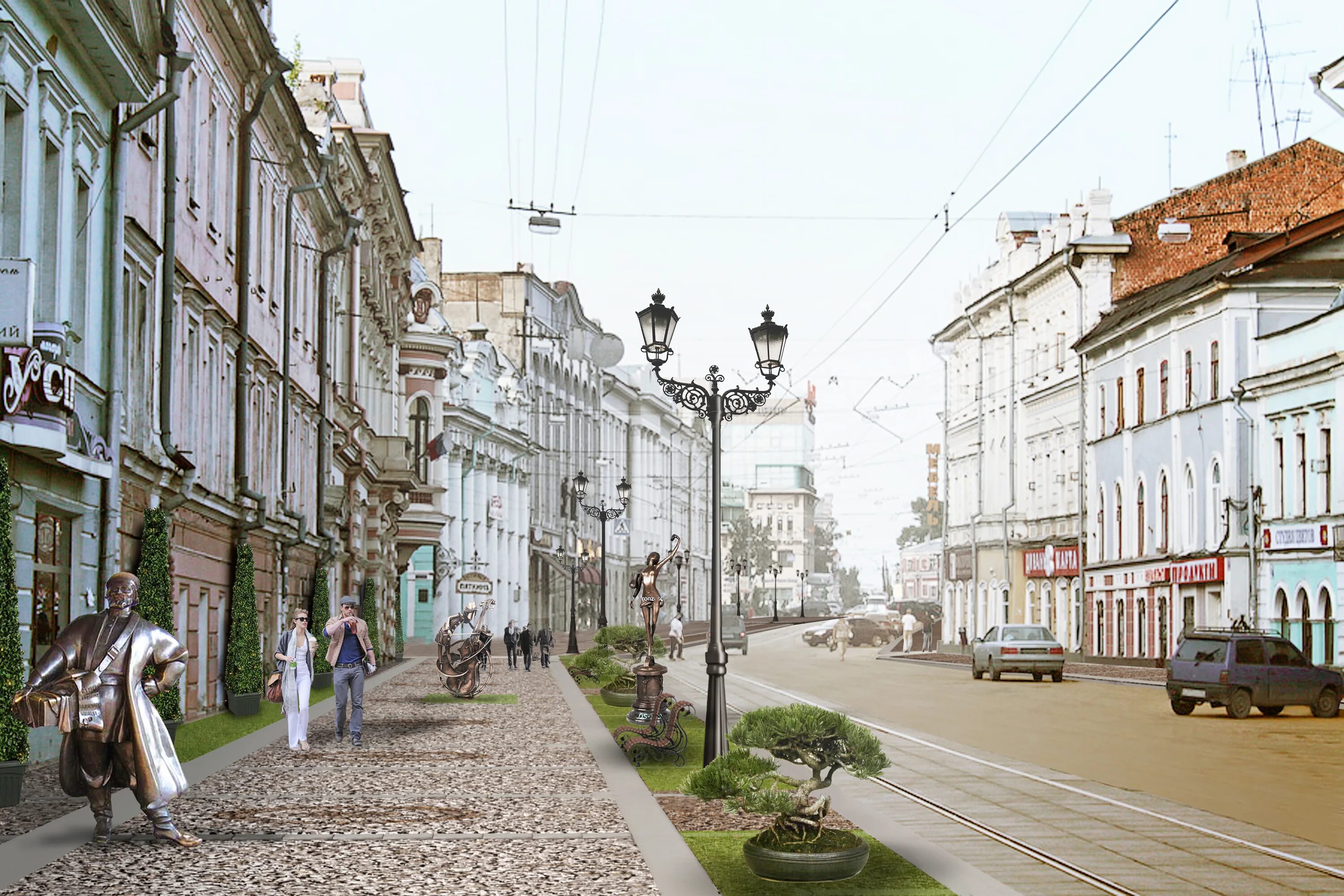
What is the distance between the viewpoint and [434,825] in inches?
511

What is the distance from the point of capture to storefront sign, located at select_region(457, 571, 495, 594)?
53.8m

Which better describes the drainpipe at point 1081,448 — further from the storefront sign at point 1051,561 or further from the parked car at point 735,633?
the parked car at point 735,633

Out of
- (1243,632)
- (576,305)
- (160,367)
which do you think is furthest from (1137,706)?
(576,305)

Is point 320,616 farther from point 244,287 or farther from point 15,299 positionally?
point 15,299

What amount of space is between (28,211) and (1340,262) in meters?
38.9

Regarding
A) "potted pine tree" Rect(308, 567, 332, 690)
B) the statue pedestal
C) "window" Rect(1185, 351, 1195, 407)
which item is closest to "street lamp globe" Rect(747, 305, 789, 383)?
the statue pedestal

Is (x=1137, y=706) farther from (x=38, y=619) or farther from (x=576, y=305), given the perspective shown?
(x=576, y=305)

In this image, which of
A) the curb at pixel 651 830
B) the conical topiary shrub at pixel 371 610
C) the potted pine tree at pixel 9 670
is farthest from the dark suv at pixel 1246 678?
the conical topiary shrub at pixel 371 610

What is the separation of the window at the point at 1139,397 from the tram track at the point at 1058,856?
38.0m

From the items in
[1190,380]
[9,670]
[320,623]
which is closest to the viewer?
[9,670]

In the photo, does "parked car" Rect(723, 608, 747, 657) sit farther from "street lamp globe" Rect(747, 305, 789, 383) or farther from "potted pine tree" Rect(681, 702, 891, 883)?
"potted pine tree" Rect(681, 702, 891, 883)

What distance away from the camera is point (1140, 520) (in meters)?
57.5

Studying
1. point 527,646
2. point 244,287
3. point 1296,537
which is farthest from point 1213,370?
point 244,287

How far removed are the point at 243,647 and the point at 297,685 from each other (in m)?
7.85
